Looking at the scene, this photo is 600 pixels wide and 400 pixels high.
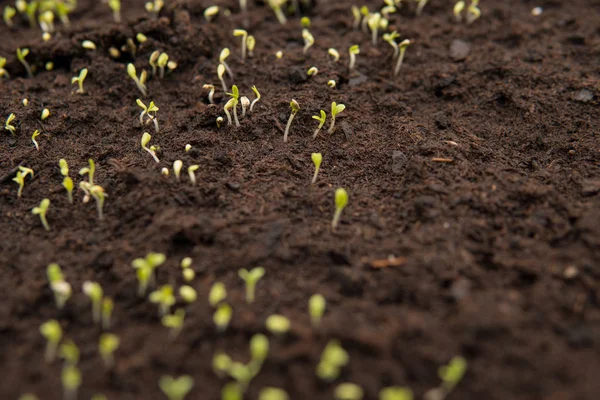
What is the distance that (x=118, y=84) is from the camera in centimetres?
271

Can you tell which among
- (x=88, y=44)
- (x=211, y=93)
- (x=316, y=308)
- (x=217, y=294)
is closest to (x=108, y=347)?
(x=217, y=294)

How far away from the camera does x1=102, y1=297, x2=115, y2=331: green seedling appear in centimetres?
162

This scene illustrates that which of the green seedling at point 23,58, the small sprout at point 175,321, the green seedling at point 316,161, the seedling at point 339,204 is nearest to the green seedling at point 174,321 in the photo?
the small sprout at point 175,321

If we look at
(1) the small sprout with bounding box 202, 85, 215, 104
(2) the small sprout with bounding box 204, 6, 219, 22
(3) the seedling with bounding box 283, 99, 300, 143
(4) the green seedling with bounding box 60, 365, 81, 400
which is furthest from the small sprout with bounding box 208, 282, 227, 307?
(2) the small sprout with bounding box 204, 6, 219, 22

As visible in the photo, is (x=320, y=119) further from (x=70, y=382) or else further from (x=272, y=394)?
(x=70, y=382)

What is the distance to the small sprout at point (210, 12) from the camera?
115 inches

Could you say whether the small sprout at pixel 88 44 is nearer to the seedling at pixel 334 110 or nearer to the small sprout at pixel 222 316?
the seedling at pixel 334 110

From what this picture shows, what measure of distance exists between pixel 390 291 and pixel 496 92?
4.48ft

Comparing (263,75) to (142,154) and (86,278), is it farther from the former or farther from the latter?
(86,278)

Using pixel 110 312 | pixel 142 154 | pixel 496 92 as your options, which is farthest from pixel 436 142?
pixel 110 312

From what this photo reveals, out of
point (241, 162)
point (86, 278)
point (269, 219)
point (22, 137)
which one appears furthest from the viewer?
point (22, 137)

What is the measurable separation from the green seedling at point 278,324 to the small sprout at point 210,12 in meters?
1.90

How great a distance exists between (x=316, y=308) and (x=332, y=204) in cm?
59

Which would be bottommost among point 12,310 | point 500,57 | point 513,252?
point 12,310
